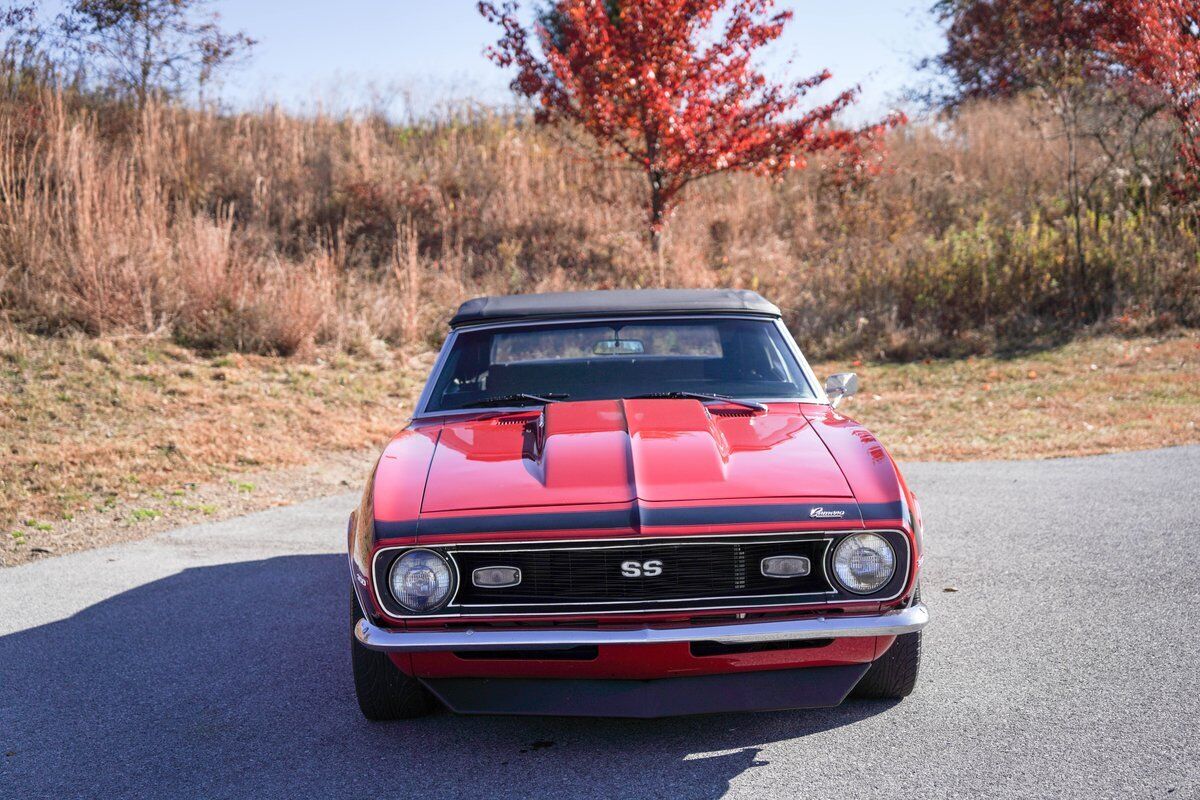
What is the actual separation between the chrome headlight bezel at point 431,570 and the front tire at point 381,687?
0.98 ft

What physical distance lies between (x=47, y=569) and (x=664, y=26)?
31.6 feet

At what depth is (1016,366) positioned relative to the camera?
39.4 feet

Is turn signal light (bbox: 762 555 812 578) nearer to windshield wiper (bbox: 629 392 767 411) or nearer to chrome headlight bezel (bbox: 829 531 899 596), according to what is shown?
chrome headlight bezel (bbox: 829 531 899 596)

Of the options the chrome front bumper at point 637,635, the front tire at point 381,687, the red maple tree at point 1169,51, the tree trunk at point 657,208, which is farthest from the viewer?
the tree trunk at point 657,208

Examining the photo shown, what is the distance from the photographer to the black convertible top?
184 inches

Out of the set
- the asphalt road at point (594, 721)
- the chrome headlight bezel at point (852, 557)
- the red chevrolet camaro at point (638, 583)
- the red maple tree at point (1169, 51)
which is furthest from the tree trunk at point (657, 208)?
the chrome headlight bezel at point (852, 557)

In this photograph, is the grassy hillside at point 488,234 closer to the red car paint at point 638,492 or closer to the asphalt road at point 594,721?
the asphalt road at point 594,721

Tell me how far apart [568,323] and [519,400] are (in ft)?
1.70

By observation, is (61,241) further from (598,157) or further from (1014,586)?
(1014,586)

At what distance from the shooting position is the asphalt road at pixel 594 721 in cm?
306

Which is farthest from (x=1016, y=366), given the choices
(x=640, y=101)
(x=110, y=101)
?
(x=110, y=101)

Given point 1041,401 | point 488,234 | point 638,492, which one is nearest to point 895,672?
point 638,492

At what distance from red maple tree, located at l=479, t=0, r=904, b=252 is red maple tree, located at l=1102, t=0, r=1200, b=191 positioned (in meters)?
3.27

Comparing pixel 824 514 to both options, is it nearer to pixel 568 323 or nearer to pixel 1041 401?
pixel 568 323
